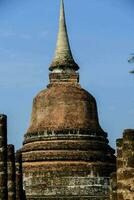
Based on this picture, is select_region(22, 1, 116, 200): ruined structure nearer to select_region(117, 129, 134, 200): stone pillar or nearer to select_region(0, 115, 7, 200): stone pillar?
select_region(0, 115, 7, 200): stone pillar

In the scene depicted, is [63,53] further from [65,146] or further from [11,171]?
[11,171]

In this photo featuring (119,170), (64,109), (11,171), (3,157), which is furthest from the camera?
(64,109)

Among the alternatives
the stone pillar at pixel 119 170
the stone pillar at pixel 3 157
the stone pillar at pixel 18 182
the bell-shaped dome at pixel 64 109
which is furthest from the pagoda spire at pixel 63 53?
the stone pillar at pixel 119 170

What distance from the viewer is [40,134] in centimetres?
3350

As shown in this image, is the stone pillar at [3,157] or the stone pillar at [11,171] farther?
the stone pillar at [11,171]

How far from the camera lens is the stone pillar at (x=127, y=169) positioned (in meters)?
10.8

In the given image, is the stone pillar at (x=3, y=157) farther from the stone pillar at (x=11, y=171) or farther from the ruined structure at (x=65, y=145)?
the ruined structure at (x=65, y=145)

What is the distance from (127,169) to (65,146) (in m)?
22.0

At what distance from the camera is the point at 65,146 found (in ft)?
108

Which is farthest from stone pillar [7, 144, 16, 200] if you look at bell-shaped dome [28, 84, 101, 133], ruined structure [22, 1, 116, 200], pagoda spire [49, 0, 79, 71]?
pagoda spire [49, 0, 79, 71]

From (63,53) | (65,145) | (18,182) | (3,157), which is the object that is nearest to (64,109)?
(65,145)

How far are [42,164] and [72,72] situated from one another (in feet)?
17.8

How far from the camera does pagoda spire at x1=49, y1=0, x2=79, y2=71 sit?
118 ft

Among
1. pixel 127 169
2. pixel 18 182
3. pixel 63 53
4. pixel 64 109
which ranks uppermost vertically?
pixel 63 53
